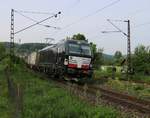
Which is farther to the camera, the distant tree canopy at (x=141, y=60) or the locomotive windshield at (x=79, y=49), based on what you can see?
the distant tree canopy at (x=141, y=60)

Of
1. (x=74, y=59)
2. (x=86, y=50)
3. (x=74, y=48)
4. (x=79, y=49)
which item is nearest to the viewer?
(x=74, y=59)

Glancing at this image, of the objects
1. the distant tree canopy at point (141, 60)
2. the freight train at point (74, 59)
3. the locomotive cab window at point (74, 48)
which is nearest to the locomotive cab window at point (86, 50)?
the freight train at point (74, 59)

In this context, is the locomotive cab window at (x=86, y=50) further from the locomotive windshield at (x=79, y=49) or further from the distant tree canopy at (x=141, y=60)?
the distant tree canopy at (x=141, y=60)

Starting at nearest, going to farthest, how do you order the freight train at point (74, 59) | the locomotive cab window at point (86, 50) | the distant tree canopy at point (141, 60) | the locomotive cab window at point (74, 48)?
the freight train at point (74, 59) < the locomotive cab window at point (74, 48) < the locomotive cab window at point (86, 50) < the distant tree canopy at point (141, 60)

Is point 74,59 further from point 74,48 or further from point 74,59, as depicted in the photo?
point 74,48

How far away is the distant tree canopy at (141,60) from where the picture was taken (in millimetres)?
65000

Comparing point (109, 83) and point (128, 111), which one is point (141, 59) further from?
point (128, 111)

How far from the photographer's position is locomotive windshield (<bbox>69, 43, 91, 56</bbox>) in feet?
95.8

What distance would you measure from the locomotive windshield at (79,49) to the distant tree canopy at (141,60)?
34.8 m

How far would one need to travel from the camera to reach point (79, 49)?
29594mm

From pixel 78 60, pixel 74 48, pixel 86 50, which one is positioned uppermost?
pixel 74 48

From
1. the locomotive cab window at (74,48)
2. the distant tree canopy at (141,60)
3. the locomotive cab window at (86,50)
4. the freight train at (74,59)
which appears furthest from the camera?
the distant tree canopy at (141,60)

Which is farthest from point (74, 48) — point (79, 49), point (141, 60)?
point (141, 60)

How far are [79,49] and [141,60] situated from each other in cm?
4027
